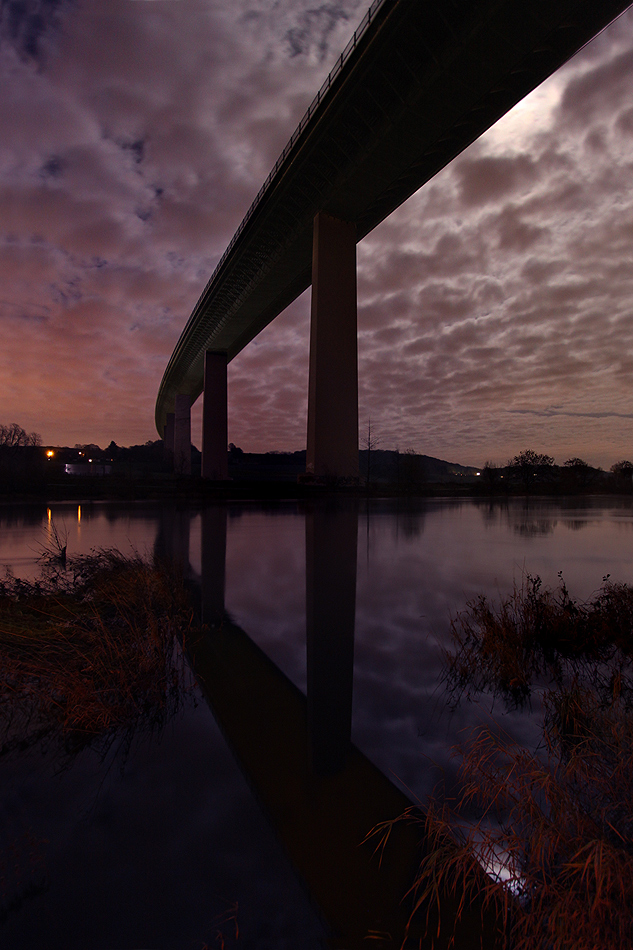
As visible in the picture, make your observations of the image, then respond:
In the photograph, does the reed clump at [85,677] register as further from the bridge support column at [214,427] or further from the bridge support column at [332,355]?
the bridge support column at [214,427]

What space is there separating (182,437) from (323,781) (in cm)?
8007

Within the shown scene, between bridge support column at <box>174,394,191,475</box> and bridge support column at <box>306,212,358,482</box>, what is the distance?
4307 cm

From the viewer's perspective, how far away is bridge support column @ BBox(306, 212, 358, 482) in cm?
3269

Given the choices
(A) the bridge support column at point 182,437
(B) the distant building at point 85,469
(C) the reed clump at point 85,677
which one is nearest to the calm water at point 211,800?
(C) the reed clump at point 85,677

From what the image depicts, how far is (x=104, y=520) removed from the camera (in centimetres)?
2258

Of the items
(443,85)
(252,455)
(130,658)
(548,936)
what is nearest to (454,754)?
(548,936)

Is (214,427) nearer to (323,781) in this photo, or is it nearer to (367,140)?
(367,140)

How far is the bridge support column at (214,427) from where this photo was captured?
58844mm

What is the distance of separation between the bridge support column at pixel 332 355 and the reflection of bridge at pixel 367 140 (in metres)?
0.08

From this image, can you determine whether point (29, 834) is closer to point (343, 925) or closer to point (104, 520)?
point (343, 925)

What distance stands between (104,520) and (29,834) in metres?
21.6

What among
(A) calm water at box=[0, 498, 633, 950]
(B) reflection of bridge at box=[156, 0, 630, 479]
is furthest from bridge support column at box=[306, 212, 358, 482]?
(A) calm water at box=[0, 498, 633, 950]

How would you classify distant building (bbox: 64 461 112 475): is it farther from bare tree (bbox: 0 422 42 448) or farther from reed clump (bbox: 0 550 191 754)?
reed clump (bbox: 0 550 191 754)

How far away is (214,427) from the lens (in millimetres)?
59188
